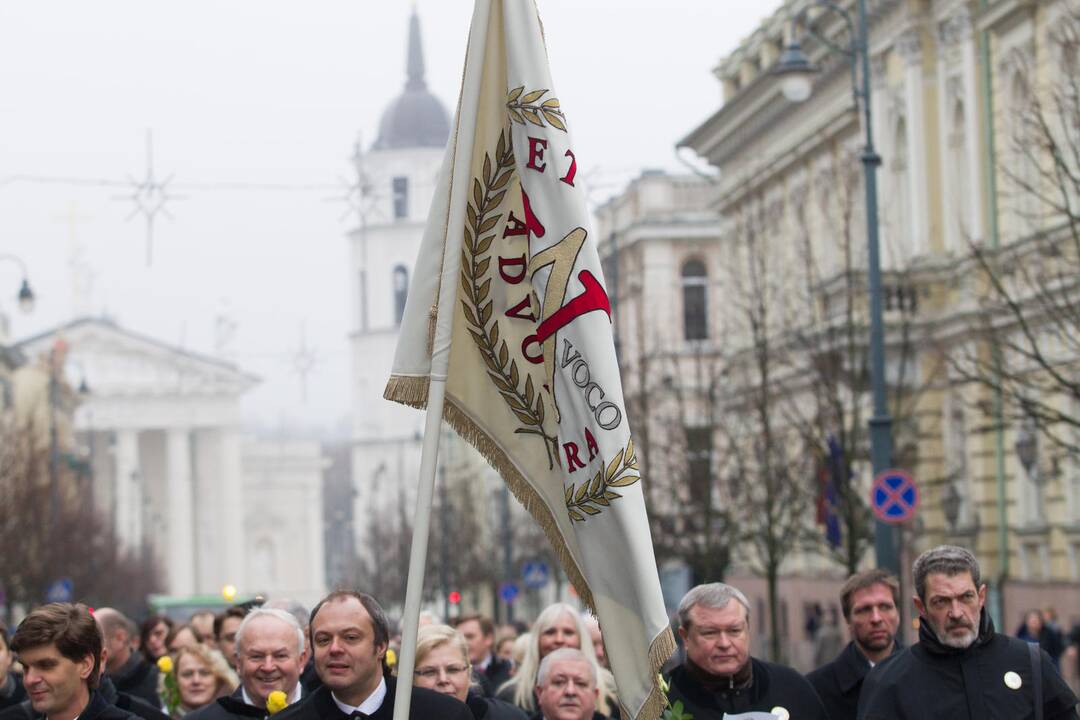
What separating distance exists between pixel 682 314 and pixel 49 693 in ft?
210

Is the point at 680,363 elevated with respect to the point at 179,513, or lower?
elevated

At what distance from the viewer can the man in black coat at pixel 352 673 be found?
26.0 feet

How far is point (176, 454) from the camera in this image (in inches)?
6206

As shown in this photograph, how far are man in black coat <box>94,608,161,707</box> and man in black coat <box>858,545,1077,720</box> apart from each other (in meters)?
6.21

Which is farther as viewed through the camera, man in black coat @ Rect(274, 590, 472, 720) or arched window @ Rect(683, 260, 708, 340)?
arched window @ Rect(683, 260, 708, 340)

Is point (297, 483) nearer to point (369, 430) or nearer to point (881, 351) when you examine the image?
point (369, 430)

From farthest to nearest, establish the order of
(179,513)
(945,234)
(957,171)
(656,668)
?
1. (179,513)
2. (945,234)
3. (957,171)
4. (656,668)

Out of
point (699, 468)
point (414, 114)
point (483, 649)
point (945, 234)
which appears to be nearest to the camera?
point (483, 649)

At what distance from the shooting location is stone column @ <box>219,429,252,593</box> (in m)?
160

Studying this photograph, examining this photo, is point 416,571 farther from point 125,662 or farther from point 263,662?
point 125,662

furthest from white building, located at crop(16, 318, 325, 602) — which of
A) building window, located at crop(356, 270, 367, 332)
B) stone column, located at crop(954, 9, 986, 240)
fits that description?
stone column, located at crop(954, 9, 986, 240)

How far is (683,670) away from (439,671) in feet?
4.27

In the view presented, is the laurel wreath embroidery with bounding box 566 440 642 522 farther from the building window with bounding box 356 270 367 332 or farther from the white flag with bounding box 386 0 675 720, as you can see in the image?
the building window with bounding box 356 270 367 332

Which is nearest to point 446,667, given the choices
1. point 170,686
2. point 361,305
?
point 170,686
